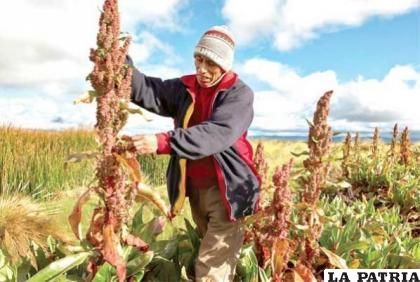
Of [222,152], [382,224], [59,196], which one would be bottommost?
[59,196]

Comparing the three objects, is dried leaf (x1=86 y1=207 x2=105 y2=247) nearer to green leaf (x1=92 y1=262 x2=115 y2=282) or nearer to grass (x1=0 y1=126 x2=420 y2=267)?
green leaf (x1=92 y1=262 x2=115 y2=282)

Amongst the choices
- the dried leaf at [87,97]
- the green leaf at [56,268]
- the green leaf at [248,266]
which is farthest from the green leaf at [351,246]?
the dried leaf at [87,97]

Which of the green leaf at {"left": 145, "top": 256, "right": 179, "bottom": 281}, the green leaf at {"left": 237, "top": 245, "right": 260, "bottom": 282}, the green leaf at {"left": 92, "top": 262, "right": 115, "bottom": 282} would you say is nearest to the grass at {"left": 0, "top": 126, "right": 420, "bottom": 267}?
the green leaf at {"left": 237, "top": 245, "right": 260, "bottom": 282}

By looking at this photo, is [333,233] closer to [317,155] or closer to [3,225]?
[317,155]

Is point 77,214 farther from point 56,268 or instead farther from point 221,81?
point 221,81

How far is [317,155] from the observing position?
306 centimetres

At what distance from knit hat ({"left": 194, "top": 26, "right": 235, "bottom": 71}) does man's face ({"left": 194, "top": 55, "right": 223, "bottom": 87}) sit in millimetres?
39

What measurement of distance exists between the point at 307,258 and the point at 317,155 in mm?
645

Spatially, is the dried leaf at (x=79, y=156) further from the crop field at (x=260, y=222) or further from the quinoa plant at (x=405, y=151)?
the quinoa plant at (x=405, y=151)

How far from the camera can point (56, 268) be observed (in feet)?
8.19

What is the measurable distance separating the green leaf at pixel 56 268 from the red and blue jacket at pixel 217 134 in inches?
27.2

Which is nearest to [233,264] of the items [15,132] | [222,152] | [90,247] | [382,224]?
[222,152]

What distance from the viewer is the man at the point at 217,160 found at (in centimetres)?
299

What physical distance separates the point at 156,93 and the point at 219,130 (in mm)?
666
